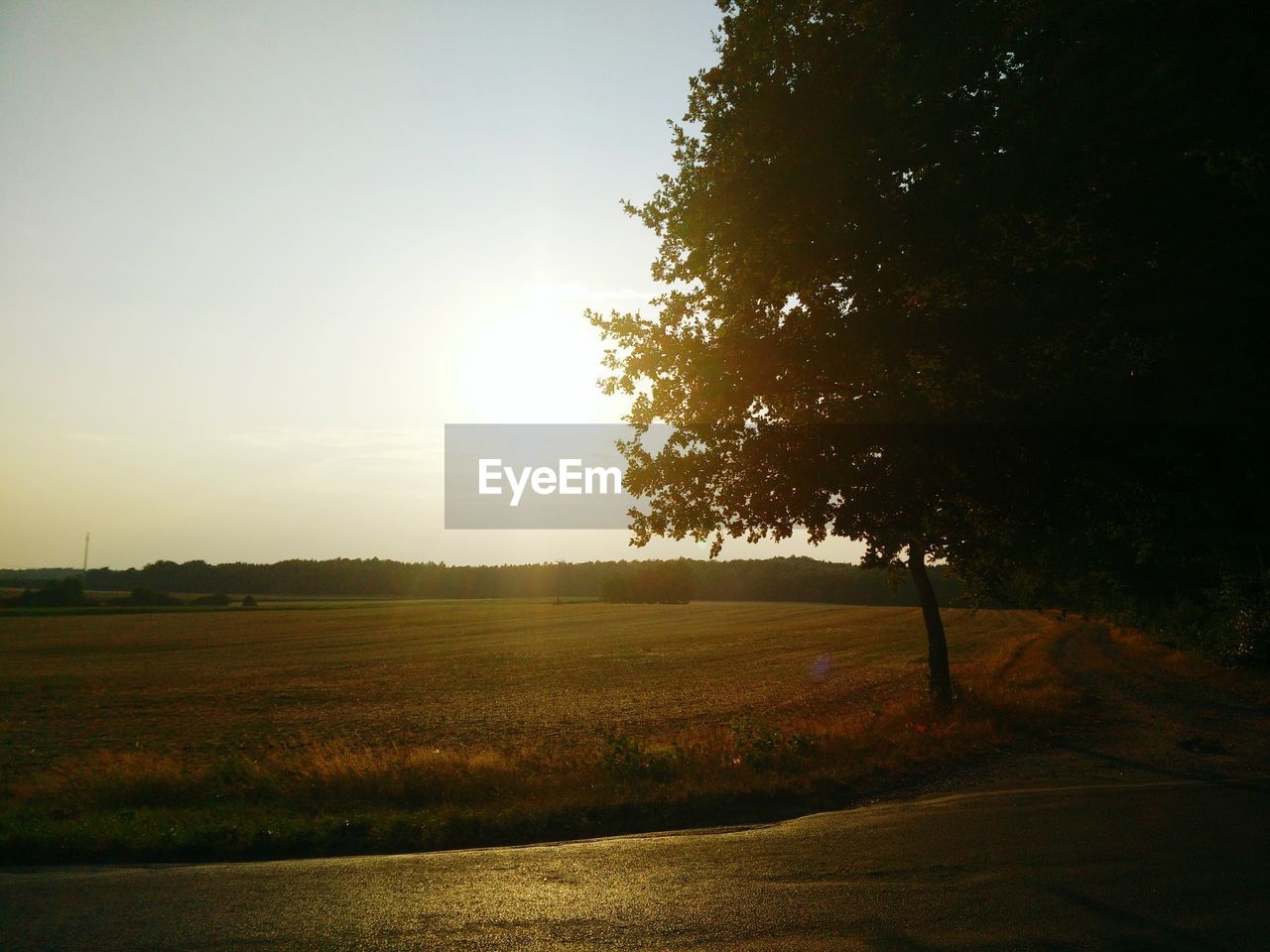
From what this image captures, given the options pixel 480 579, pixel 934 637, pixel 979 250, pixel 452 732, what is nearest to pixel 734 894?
pixel 979 250

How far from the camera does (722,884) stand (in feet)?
22.4

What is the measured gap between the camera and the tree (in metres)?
10.5

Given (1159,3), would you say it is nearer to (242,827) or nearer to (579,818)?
(579,818)

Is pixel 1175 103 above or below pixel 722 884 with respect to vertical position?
above

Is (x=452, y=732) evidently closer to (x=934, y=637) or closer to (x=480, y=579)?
(x=934, y=637)

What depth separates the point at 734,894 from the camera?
6.57 meters

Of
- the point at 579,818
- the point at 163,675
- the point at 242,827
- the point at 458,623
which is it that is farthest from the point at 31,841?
the point at 458,623

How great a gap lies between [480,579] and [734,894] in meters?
147

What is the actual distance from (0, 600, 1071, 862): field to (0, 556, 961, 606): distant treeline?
227ft

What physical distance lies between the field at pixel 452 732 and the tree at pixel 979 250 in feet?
16.0

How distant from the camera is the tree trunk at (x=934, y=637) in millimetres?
19594

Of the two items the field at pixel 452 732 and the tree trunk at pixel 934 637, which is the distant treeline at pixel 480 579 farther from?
the tree trunk at pixel 934 637

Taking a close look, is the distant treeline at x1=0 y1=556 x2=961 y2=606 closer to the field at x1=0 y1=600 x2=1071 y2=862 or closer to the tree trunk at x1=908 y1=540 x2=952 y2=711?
the field at x1=0 y1=600 x2=1071 y2=862

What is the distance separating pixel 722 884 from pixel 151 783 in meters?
8.70
